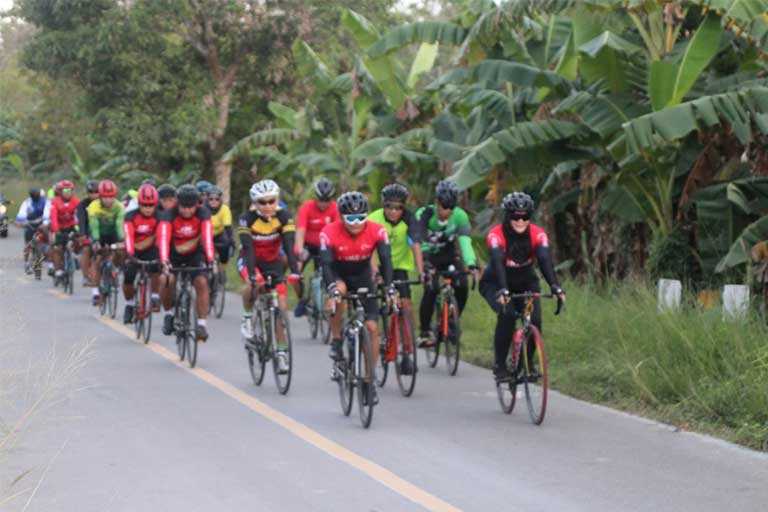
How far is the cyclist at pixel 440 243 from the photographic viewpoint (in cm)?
1441

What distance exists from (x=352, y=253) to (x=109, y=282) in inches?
368

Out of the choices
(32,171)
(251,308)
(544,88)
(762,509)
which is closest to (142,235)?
(251,308)

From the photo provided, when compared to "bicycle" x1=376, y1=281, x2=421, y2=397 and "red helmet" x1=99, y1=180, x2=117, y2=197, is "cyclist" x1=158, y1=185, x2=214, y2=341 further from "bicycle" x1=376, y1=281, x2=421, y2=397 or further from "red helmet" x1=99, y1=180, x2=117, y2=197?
"red helmet" x1=99, y1=180, x2=117, y2=197

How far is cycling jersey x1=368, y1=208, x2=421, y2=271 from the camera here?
1403 centimetres

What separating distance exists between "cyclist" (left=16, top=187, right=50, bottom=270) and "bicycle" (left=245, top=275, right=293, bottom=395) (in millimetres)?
14015

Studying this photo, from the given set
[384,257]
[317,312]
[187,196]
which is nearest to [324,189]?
[187,196]

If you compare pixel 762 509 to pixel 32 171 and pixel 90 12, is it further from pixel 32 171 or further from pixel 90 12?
pixel 32 171

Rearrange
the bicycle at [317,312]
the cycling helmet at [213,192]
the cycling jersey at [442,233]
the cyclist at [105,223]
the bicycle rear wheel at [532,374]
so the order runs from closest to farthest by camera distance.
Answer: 1. the bicycle rear wheel at [532,374]
2. the cycling jersey at [442,233]
3. the bicycle at [317,312]
4. the cycling helmet at [213,192]
5. the cyclist at [105,223]

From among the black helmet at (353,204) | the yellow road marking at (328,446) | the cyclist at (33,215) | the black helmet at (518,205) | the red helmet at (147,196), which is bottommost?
the yellow road marking at (328,446)

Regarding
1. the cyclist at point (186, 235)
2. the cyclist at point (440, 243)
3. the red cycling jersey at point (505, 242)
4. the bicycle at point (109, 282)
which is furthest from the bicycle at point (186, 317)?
the bicycle at point (109, 282)

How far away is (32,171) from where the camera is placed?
59.5m

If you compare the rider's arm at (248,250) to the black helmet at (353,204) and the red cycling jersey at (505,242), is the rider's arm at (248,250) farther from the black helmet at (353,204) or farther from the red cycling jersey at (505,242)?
the red cycling jersey at (505,242)

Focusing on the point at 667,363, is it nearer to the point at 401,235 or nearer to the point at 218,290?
the point at 401,235

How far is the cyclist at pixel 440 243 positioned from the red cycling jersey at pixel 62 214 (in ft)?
37.1
